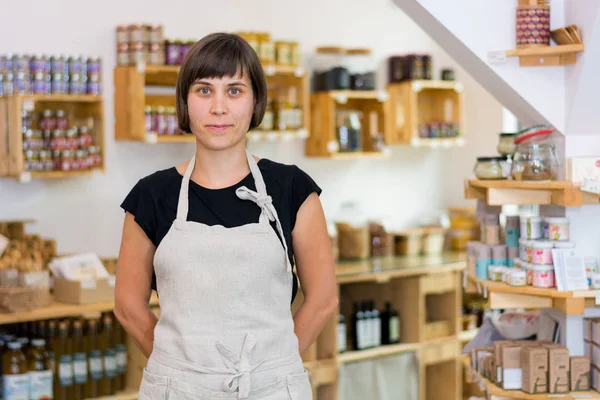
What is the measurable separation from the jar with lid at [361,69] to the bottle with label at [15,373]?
8.53ft

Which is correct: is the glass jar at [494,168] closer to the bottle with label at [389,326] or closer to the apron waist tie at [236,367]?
the apron waist tie at [236,367]

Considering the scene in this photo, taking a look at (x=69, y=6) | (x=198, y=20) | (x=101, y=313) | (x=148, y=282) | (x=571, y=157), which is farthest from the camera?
(x=198, y=20)

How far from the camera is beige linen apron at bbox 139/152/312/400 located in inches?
77.7

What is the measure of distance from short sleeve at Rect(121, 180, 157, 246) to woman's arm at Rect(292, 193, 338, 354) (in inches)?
13.0

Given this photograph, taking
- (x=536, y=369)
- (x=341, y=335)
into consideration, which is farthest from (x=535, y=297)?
(x=341, y=335)

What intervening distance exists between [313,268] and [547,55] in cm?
146

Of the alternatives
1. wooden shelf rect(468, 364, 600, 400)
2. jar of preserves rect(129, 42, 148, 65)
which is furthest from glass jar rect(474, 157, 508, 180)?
jar of preserves rect(129, 42, 148, 65)

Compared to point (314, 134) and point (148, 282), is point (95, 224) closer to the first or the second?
point (314, 134)

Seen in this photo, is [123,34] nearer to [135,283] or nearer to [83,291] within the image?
[83,291]

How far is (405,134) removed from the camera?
563cm

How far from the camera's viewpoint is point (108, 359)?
13.6 feet

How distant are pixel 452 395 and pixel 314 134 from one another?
1775mm

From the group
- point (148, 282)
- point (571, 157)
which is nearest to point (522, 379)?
point (571, 157)

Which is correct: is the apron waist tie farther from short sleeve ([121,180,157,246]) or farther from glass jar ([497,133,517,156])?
glass jar ([497,133,517,156])
